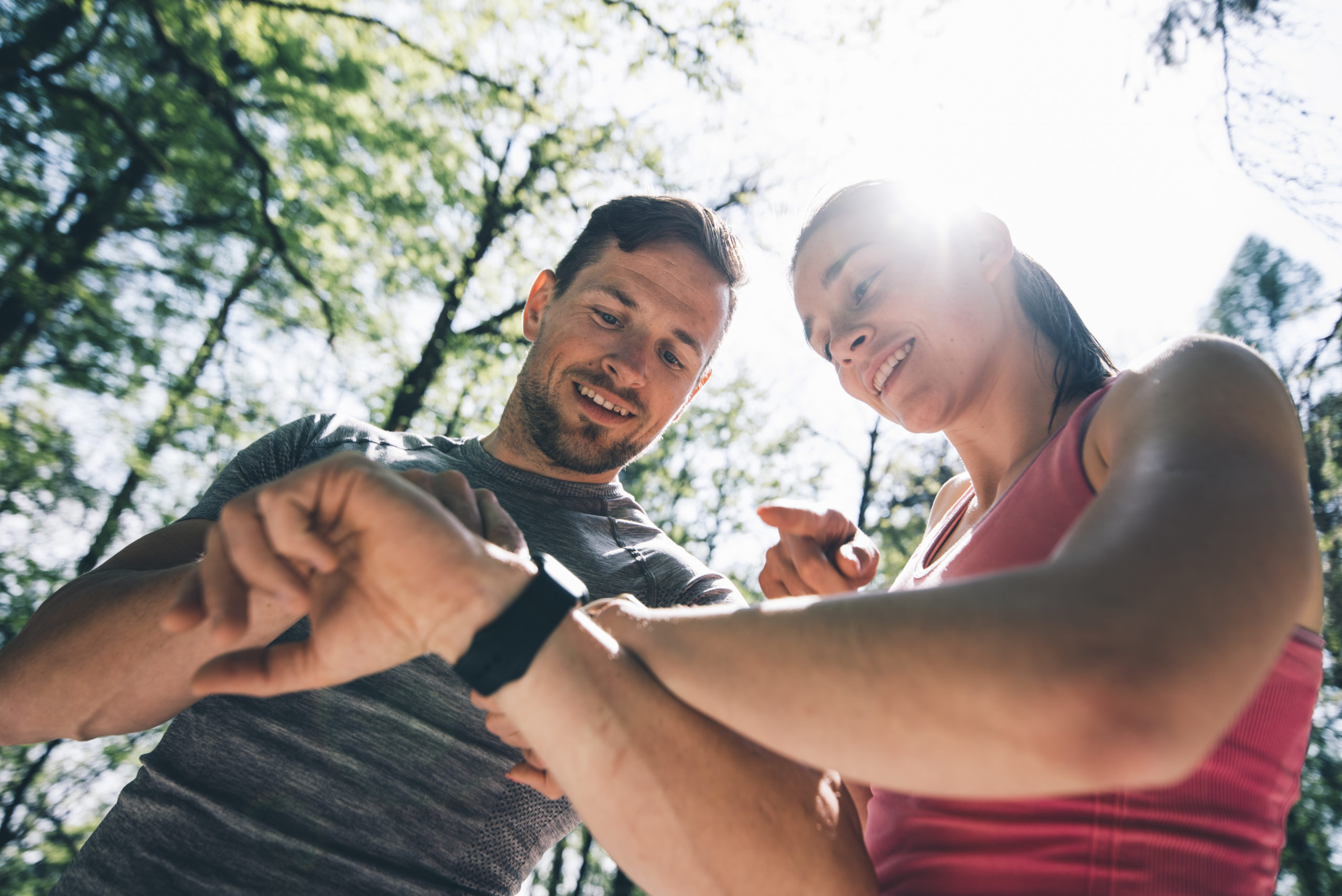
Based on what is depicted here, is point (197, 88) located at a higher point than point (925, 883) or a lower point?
higher

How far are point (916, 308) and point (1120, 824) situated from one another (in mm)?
1370

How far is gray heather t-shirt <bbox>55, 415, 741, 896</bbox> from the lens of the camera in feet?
5.33

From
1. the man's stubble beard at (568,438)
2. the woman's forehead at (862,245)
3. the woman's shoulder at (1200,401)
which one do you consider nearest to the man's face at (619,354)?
the man's stubble beard at (568,438)

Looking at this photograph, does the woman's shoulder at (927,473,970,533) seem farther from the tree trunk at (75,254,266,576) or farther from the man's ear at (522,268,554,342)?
the tree trunk at (75,254,266,576)

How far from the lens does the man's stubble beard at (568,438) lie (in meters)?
2.69

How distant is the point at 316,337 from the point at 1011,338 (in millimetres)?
10335

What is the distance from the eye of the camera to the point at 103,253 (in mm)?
8422

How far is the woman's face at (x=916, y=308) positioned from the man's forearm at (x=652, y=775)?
4.21 feet

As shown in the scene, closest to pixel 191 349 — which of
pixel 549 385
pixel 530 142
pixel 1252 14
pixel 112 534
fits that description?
pixel 112 534

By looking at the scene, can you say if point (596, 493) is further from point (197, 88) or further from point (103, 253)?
point (103, 253)

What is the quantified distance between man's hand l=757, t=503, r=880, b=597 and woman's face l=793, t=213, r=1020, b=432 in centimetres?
55

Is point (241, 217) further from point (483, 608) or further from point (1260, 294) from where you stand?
point (1260, 294)

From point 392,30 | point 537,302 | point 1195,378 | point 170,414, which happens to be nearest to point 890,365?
point 1195,378

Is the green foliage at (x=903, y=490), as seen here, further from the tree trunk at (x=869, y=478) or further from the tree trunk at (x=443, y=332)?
the tree trunk at (x=443, y=332)
